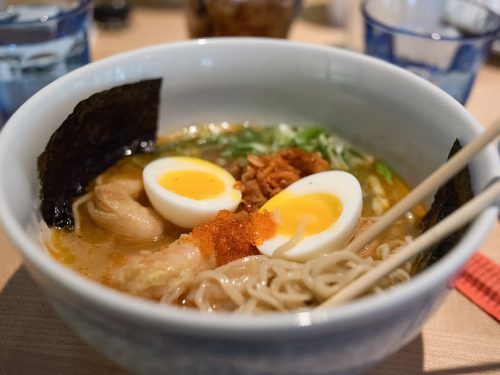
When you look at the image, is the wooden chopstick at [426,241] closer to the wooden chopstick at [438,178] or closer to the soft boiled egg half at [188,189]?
the wooden chopstick at [438,178]

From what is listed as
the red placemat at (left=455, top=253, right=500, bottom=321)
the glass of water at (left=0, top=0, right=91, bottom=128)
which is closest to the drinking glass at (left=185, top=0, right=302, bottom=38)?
the glass of water at (left=0, top=0, right=91, bottom=128)

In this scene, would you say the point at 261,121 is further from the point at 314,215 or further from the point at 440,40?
the point at 440,40

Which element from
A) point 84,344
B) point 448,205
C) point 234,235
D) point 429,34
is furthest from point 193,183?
point 429,34

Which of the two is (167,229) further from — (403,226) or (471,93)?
(471,93)

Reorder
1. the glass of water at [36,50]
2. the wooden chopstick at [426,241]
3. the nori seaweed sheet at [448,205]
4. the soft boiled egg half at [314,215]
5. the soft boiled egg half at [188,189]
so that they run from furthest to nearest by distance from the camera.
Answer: the glass of water at [36,50] < the soft boiled egg half at [188,189] < the soft boiled egg half at [314,215] < the nori seaweed sheet at [448,205] < the wooden chopstick at [426,241]

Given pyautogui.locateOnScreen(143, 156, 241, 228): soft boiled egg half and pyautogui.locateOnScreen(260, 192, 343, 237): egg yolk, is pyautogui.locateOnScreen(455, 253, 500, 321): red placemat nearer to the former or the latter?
pyautogui.locateOnScreen(260, 192, 343, 237): egg yolk

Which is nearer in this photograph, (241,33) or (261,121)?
(261,121)

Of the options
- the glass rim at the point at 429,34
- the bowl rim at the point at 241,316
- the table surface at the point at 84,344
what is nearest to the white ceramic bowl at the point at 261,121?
the bowl rim at the point at 241,316
